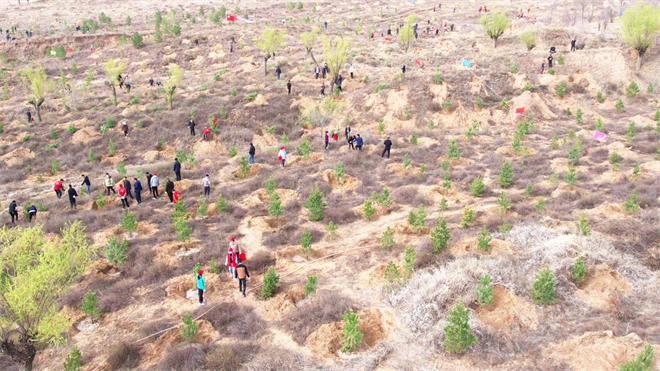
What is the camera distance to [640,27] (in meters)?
27.7

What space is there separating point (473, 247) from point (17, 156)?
2726 centimetres

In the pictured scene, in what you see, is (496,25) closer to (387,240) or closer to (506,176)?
(506,176)

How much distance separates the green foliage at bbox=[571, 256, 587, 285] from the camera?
9094 mm

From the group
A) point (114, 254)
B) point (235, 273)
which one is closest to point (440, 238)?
point (235, 273)

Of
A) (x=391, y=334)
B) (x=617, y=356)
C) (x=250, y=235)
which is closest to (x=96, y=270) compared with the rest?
(x=250, y=235)

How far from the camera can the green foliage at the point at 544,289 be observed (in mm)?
8508

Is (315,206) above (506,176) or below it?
below

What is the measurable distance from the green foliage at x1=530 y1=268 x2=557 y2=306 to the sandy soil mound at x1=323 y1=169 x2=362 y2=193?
9956mm

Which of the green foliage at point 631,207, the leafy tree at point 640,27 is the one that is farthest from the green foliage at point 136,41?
the green foliage at point 631,207

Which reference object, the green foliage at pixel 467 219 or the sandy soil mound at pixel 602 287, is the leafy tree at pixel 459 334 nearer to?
the sandy soil mound at pixel 602 287

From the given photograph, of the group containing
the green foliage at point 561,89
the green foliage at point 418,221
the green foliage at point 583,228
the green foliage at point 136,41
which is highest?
the green foliage at point 136,41

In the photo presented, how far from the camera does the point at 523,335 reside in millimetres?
7930

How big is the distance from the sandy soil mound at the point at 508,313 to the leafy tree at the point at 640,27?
1123 inches

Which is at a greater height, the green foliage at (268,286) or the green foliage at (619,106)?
the green foliage at (619,106)
